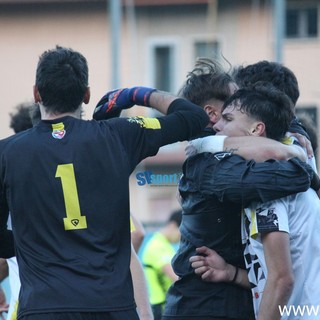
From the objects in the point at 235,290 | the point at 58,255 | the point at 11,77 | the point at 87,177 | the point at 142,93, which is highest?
the point at 142,93

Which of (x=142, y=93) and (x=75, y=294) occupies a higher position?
(x=142, y=93)

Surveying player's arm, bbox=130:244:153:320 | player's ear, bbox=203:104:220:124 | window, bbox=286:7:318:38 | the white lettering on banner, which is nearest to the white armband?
player's ear, bbox=203:104:220:124

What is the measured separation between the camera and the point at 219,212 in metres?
4.25

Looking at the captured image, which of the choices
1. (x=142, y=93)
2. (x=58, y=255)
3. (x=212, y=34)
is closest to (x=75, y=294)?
(x=58, y=255)

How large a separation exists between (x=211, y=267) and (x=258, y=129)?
24.9 inches

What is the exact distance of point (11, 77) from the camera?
114ft

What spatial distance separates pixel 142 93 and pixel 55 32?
3078 centimetres

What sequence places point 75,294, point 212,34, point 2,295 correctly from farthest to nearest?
point 212,34 < point 2,295 < point 75,294

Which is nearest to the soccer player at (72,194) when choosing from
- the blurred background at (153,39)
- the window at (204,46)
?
the blurred background at (153,39)

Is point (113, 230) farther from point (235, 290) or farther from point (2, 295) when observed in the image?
point (2, 295)

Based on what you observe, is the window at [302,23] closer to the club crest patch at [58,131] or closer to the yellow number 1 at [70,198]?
the club crest patch at [58,131]

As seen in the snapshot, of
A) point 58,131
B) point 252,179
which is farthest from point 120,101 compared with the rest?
point 252,179

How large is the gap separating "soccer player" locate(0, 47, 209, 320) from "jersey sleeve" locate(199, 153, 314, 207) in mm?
235

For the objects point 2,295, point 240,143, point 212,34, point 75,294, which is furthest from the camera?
point 212,34
